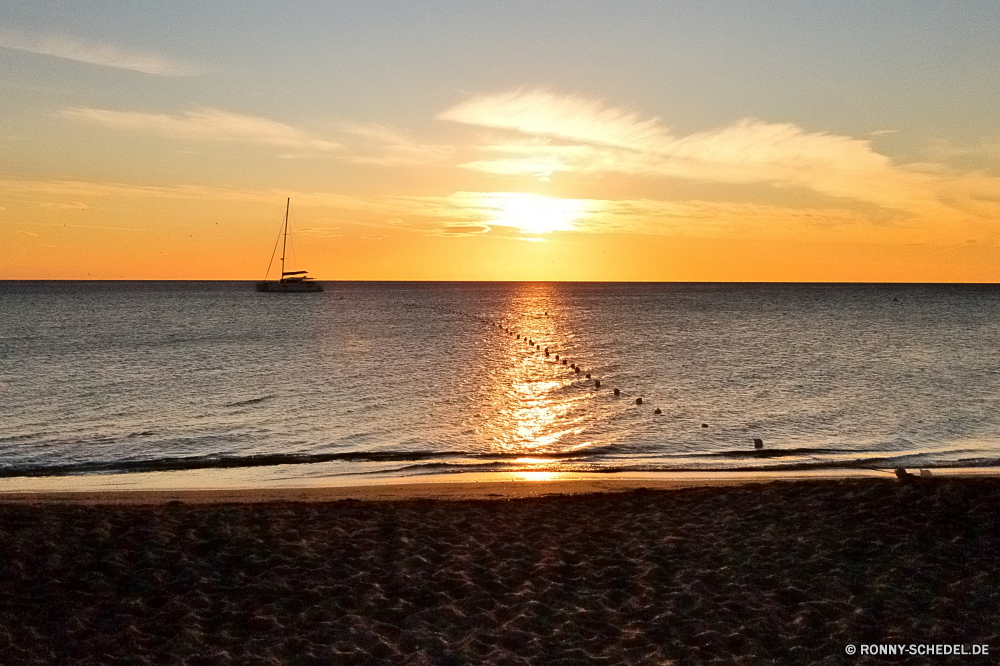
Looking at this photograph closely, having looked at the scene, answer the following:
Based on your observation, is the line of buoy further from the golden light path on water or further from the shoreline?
the shoreline

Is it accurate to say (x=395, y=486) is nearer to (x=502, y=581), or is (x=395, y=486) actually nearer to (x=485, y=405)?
(x=502, y=581)

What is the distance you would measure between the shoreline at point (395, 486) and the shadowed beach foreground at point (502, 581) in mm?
2248

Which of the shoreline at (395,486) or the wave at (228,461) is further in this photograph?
the wave at (228,461)

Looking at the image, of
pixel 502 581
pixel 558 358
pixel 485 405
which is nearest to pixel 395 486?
pixel 502 581

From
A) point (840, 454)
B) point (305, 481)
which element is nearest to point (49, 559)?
point (305, 481)

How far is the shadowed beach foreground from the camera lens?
9711 mm

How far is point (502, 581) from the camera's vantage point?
1167 centimetres

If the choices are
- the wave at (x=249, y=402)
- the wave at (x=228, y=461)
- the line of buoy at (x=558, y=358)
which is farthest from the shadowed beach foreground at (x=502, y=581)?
the wave at (x=249, y=402)

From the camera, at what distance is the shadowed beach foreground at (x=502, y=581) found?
31.9 ft

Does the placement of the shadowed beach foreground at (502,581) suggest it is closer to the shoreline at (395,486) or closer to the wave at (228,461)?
the shoreline at (395,486)

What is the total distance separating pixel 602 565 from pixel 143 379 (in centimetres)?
3868

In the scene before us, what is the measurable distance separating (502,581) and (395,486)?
8.87 metres

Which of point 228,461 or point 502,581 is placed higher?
point 502,581

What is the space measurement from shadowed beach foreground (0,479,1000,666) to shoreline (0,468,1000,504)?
7.37 feet
